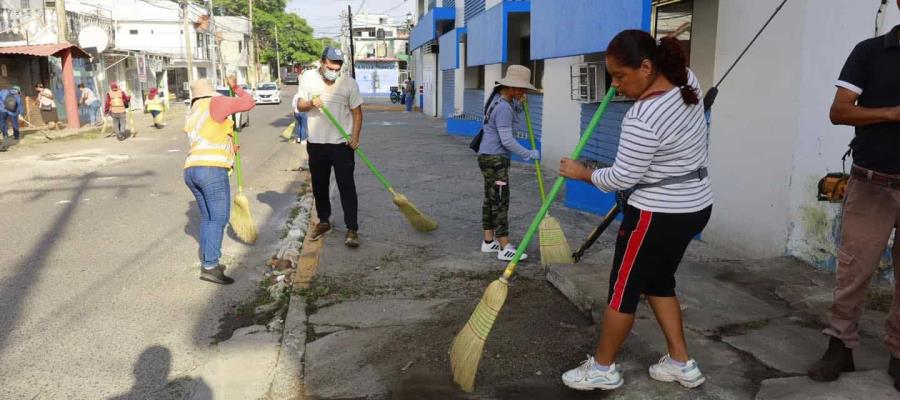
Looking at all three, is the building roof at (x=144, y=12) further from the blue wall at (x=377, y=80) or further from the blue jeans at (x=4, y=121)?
the blue jeans at (x=4, y=121)

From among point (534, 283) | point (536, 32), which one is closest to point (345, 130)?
point (534, 283)

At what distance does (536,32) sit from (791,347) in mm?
7014

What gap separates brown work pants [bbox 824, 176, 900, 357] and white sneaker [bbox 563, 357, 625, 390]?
3.15 feet

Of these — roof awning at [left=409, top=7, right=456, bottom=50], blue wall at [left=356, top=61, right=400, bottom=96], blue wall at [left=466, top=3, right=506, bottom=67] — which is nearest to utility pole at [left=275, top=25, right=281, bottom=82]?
blue wall at [left=356, top=61, right=400, bottom=96]

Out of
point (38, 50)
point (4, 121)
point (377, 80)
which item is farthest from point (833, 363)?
point (377, 80)

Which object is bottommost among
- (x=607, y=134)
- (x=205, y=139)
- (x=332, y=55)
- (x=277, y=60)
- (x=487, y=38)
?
(x=607, y=134)

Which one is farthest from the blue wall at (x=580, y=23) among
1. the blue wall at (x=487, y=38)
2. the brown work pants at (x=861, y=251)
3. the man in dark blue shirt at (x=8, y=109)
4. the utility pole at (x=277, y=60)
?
the utility pole at (x=277, y=60)

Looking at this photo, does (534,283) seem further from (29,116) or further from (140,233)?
(29,116)

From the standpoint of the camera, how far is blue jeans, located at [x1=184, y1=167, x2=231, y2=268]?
4.81m

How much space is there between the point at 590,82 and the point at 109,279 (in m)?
5.88

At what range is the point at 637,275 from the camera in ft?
9.08

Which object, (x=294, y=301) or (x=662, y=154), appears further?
(x=294, y=301)

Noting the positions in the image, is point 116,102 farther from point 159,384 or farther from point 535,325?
point 535,325

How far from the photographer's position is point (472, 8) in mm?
17078
